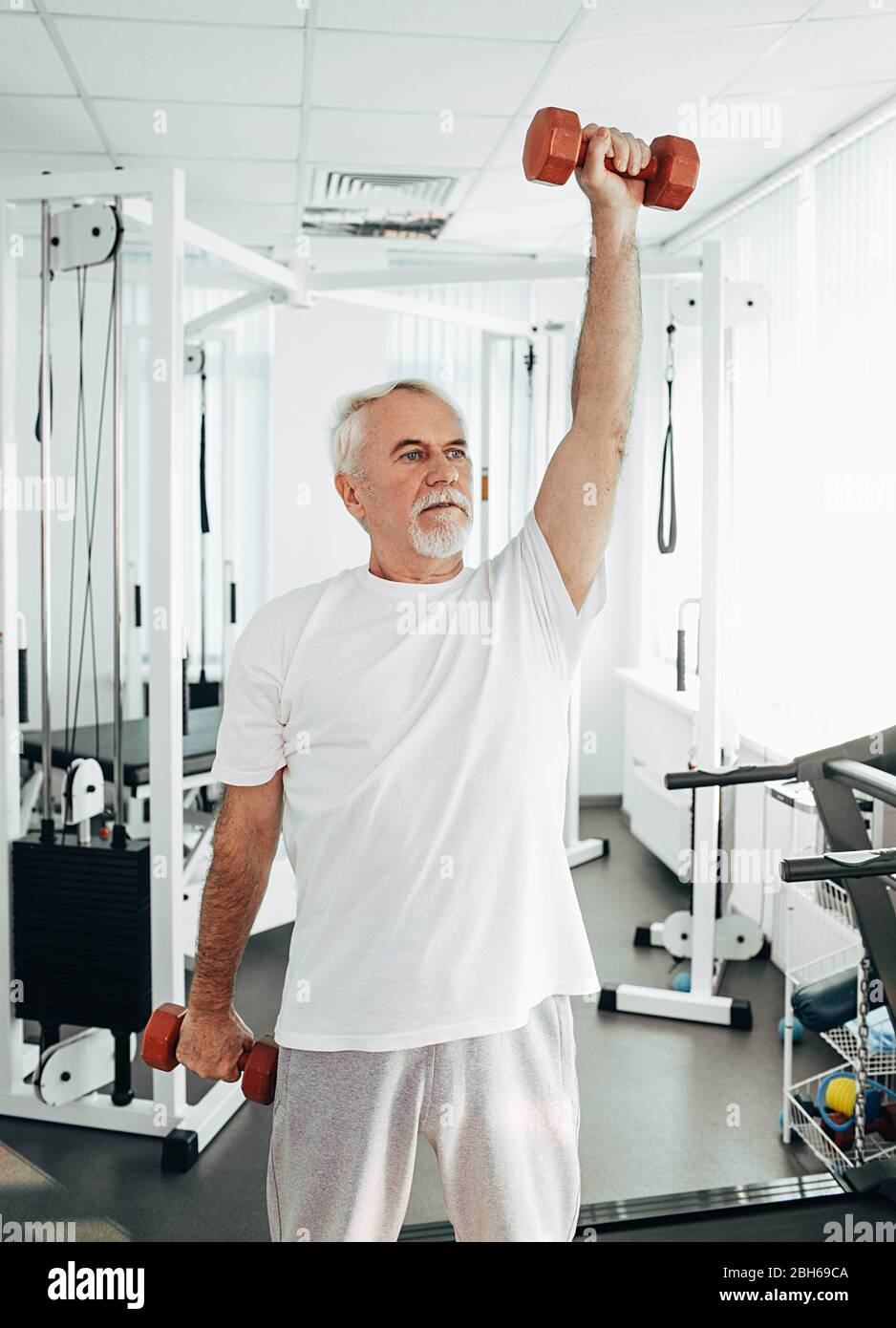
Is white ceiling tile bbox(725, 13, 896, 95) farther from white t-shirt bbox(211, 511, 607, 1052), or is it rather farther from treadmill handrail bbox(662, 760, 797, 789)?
white t-shirt bbox(211, 511, 607, 1052)

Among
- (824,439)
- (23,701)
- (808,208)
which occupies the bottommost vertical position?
(23,701)

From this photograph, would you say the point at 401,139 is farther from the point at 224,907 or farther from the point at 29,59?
the point at 224,907

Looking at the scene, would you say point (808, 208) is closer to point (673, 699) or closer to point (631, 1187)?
point (673, 699)

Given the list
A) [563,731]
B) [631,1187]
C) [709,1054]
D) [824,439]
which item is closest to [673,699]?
[824,439]

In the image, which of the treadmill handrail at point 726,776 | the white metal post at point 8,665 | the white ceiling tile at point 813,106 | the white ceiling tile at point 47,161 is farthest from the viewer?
the white ceiling tile at point 47,161

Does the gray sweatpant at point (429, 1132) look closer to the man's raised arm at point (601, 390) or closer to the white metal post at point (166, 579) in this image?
the man's raised arm at point (601, 390)

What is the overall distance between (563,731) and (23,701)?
2089mm

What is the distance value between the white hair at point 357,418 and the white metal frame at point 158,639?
3.37 ft

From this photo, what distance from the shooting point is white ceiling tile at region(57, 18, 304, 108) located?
298 cm

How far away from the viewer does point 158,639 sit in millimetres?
2531

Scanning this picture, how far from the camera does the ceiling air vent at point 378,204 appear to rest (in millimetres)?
4387

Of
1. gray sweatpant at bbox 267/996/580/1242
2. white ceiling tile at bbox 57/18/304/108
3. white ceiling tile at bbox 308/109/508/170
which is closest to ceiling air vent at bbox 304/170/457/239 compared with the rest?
white ceiling tile at bbox 308/109/508/170

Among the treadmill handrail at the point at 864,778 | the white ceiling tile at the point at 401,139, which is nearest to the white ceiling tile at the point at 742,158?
the white ceiling tile at the point at 401,139
